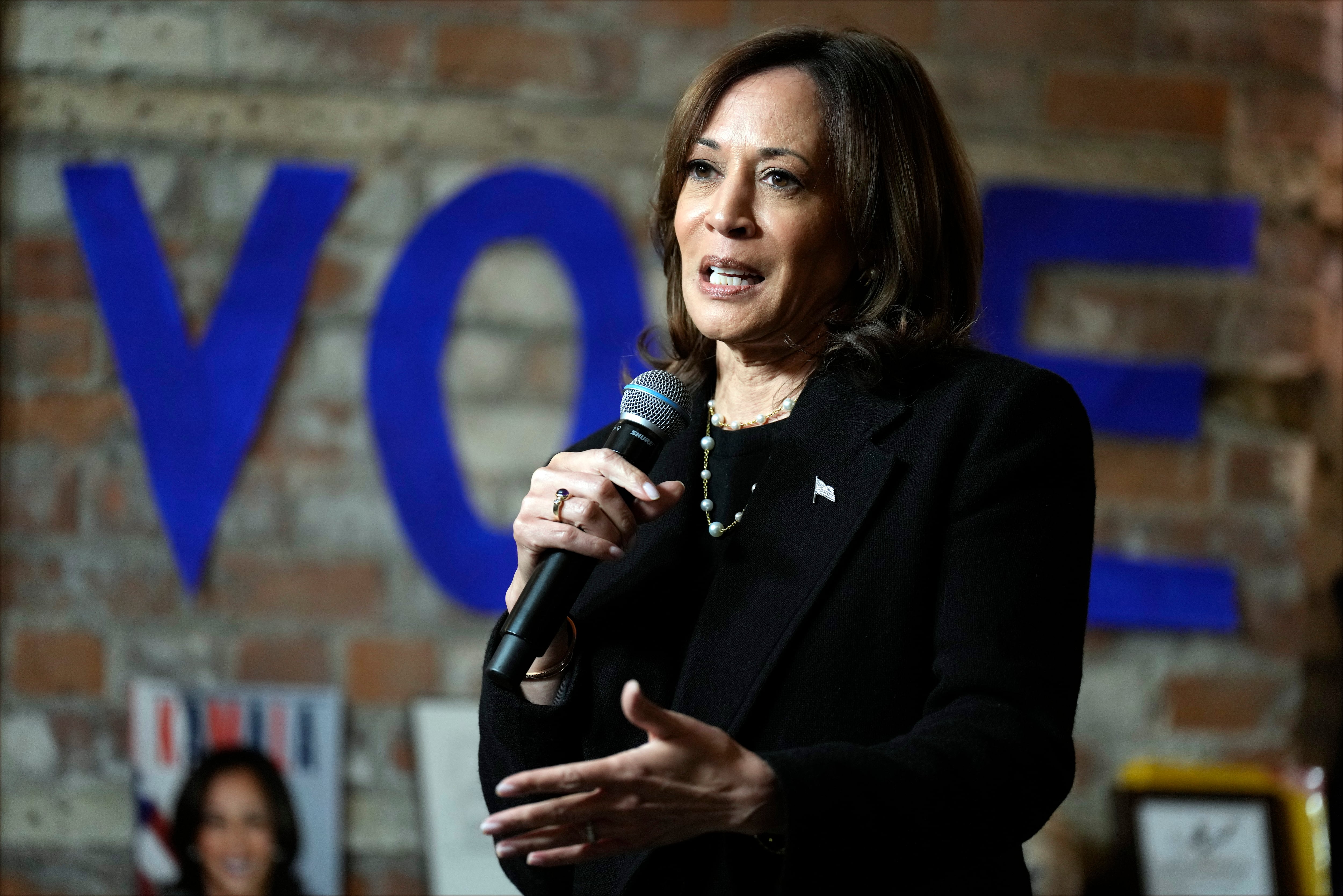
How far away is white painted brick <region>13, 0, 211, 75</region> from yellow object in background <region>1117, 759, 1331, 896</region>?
2.21 metres

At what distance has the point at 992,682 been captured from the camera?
1.07 meters

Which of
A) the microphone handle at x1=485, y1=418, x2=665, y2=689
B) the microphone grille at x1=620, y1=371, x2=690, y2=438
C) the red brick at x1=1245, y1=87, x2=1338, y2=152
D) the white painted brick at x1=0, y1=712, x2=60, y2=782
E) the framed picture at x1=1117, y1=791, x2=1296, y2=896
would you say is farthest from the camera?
the red brick at x1=1245, y1=87, x2=1338, y2=152

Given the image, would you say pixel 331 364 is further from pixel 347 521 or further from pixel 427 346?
pixel 347 521

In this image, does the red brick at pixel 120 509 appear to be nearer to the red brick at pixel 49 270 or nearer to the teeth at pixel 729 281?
the red brick at pixel 49 270

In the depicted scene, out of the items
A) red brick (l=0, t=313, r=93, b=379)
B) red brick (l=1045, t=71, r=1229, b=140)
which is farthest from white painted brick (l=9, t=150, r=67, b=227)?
red brick (l=1045, t=71, r=1229, b=140)

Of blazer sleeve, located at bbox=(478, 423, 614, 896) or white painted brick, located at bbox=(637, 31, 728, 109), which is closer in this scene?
blazer sleeve, located at bbox=(478, 423, 614, 896)

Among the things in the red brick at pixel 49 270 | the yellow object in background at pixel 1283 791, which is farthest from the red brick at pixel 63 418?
the yellow object in background at pixel 1283 791

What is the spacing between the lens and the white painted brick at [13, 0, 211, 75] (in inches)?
100.0

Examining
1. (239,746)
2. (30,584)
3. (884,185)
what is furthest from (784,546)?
(30,584)

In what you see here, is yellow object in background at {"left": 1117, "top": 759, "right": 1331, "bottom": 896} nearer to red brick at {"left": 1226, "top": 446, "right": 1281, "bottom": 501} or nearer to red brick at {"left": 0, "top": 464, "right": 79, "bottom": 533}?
red brick at {"left": 1226, "top": 446, "right": 1281, "bottom": 501}

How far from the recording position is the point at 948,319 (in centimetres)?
133

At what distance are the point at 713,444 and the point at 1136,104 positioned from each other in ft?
5.33

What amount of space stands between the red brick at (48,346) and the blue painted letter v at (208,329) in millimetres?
65

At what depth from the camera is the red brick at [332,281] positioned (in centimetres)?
255
